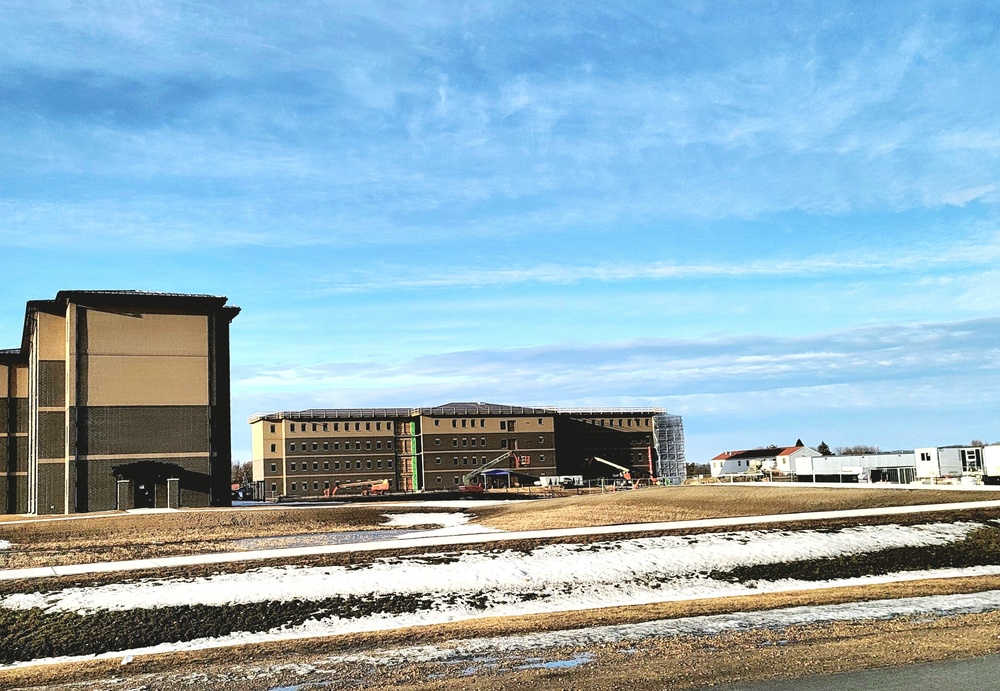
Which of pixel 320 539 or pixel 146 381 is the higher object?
pixel 146 381

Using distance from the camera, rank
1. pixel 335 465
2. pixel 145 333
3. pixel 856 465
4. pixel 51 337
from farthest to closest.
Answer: pixel 335 465 < pixel 856 465 < pixel 51 337 < pixel 145 333

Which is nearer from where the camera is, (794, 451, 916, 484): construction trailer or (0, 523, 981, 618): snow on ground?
(0, 523, 981, 618): snow on ground

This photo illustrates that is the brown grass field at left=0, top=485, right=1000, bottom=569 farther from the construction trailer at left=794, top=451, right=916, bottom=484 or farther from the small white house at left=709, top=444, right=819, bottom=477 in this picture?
the small white house at left=709, top=444, right=819, bottom=477

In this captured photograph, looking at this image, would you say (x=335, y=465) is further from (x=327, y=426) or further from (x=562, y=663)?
(x=562, y=663)

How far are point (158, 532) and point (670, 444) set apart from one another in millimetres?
109928

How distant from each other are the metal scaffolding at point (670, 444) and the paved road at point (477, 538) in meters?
105

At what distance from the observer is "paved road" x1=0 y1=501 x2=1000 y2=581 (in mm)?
29359

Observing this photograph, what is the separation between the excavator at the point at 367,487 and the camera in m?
110

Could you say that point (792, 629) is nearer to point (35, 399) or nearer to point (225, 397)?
point (225, 397)

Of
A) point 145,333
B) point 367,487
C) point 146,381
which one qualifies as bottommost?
point 367,487

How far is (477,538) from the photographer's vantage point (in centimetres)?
3453

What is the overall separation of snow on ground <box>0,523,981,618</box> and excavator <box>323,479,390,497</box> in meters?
76.8

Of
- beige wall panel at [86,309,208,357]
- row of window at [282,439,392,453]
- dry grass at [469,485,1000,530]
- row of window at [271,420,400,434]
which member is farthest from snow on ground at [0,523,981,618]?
row of window at [271,420,400,434]

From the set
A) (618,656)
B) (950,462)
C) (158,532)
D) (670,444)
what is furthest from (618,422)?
(618,656)
